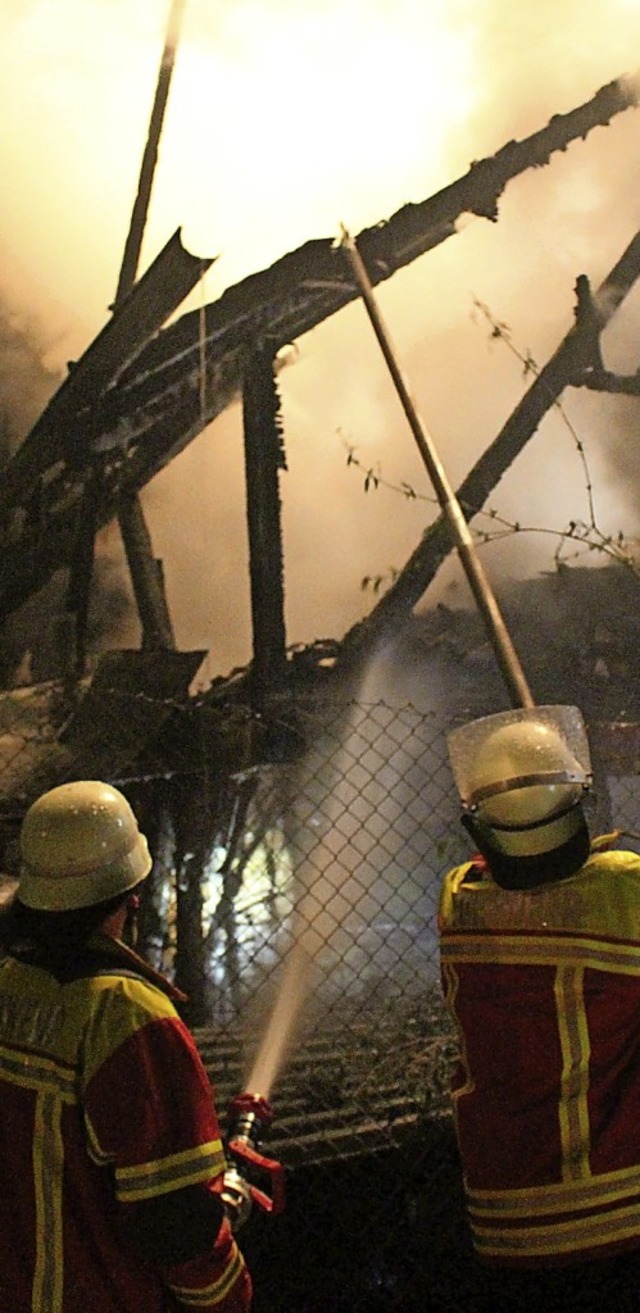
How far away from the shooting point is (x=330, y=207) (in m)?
8.98

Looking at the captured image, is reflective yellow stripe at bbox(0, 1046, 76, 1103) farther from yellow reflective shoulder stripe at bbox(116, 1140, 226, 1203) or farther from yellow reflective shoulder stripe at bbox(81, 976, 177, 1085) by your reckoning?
yellow reflective shoulder stripe at bbox(116, 1140, 226, 1203)

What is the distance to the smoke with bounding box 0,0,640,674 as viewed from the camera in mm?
8625

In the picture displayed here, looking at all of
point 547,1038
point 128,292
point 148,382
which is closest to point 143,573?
point 148,382

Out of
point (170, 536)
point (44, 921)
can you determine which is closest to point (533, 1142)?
point (44, 921)

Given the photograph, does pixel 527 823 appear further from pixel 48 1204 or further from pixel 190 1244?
pixel 48 1204

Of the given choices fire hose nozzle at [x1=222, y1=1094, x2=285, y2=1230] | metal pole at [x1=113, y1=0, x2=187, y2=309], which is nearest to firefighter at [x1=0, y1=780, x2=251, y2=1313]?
fire hose nozzle at [x1=222, y1=1094, x2=285, y2=1230]

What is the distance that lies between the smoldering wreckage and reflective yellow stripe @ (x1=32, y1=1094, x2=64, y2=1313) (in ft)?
12.7

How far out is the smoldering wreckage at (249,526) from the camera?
590cm

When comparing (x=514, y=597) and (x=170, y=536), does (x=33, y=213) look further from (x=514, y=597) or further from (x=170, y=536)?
(x=514, y=597)

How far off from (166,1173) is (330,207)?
8.92 metres

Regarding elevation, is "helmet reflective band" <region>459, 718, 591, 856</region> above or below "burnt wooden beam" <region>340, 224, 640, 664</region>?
below

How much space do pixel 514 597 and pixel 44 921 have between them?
731cm

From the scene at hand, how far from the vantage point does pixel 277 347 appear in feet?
25.5

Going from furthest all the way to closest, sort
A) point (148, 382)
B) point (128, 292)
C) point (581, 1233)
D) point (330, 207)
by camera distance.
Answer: point (330, 207) → point (128, 292) → point (148, 382) → point (581, 1233)
